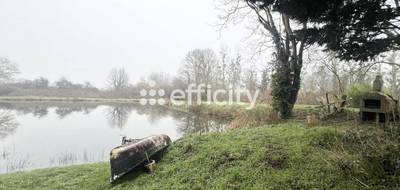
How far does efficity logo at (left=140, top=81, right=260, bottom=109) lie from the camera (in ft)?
64.7

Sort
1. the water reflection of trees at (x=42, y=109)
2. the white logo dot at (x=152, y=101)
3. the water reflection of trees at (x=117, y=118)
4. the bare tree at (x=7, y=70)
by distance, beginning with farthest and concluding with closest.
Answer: the bare tree at (x=7, y=70) < the white logo dot at (x=152, y=101) < the water reflection of trees at (x=42, y=109) < the water reflection of trees at (x=117, y=118)

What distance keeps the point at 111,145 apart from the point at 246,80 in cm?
1769

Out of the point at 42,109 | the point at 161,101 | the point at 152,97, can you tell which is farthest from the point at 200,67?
the point at 42,109

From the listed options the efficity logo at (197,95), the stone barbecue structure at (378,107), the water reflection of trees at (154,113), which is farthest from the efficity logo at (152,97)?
the stone barbecue structure at (378,107)

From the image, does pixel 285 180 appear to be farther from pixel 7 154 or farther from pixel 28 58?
pixel 28 58

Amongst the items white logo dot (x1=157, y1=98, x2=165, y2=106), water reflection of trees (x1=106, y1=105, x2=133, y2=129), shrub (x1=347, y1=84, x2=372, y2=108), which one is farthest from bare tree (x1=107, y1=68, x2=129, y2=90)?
shrub (x1=347, y1=84, x2=372, y2=108)

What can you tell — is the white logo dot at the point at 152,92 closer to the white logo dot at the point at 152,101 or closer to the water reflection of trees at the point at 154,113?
the white logo dot at the point at 152,101

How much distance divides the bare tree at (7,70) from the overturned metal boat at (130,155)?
3881cm

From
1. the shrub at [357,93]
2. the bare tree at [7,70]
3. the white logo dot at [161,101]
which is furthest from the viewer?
the bare tree at [7,70]

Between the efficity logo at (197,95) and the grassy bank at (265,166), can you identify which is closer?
the grassy bank at (265,166)

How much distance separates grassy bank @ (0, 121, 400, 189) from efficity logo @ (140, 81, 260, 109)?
9460 millimetres

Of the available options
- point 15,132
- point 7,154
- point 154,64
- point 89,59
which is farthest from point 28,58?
point 7,154

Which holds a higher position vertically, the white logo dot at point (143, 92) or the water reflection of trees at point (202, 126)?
the white logo dot at point (143, 92)

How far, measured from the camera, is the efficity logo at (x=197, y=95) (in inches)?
776
